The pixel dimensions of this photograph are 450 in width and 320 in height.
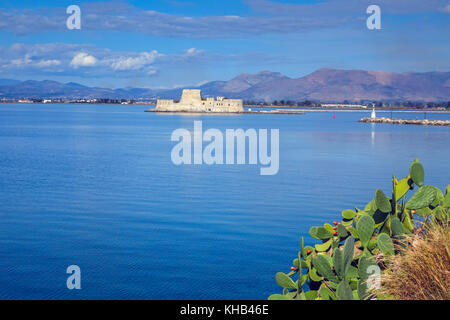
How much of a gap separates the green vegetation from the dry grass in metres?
0.14

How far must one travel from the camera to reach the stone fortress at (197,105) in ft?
449

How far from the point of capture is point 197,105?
137m

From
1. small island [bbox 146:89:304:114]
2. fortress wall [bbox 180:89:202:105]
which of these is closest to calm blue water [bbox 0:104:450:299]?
small island [bbox 146:89:304:114]

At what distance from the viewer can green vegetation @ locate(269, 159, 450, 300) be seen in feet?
16.0

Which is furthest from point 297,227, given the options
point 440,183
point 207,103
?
point 207,103

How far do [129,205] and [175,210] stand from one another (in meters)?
1.54

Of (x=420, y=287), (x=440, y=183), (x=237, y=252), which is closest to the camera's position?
(x=420, y=287)

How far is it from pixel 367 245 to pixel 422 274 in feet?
3.09

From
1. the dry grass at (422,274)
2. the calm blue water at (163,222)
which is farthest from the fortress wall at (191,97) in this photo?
the dry grass at (422,274)

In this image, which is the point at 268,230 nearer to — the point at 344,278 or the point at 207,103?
the point at 344,278

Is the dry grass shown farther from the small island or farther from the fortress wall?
the fortress wall

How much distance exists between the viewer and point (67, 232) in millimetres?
11289

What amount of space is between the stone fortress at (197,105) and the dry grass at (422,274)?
13310cm

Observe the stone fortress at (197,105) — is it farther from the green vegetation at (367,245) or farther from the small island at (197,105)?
the green vegetation at (367,245)
